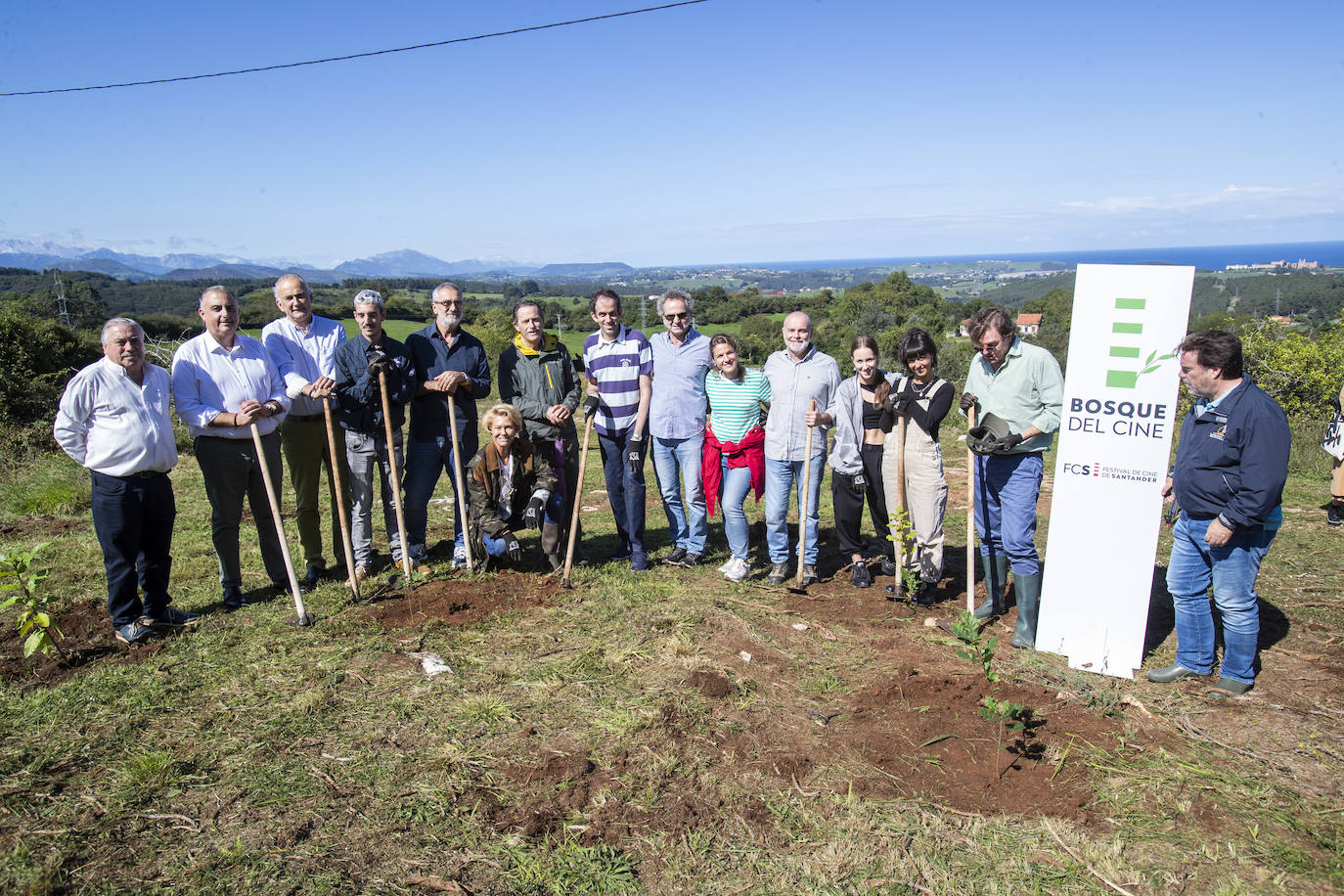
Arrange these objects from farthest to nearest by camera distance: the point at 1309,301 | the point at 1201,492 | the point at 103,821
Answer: the point at 1309,301, the point at 1201,492, the point at 103,821

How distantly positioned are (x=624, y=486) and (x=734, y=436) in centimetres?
113

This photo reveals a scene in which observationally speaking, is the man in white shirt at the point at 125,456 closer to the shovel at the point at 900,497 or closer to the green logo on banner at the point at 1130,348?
the shovel at the point at 900,497

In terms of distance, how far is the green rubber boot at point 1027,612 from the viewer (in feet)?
17.4

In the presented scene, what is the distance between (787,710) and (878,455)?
248cm

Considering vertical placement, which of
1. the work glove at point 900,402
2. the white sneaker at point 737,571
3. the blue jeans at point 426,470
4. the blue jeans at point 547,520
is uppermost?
the work glove at point 900,402

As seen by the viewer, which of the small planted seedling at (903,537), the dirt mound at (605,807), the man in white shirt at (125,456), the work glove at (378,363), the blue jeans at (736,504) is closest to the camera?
the dirt mound at (605,807)

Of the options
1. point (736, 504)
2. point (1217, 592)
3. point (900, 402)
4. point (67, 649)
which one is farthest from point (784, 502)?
point (67, 649)

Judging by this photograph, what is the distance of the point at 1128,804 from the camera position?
3.62m

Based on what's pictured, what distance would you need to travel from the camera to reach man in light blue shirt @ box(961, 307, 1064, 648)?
5.11 m

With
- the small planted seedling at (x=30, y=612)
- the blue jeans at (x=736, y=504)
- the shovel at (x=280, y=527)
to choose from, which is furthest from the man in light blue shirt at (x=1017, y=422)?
the small planted seedling at (x=30, y=612)

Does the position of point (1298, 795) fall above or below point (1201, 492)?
below

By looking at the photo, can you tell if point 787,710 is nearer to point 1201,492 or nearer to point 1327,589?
point 1201,492

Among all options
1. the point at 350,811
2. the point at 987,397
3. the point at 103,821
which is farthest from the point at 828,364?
the point at 103,821

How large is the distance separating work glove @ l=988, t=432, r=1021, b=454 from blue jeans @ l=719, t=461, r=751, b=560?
2.05 m
